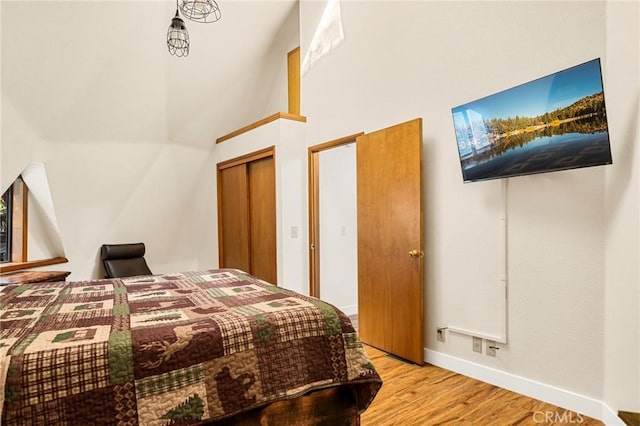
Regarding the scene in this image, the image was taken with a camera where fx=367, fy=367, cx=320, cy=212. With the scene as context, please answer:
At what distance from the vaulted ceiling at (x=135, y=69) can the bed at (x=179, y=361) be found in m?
2.04

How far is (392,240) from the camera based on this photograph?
9.80 feet

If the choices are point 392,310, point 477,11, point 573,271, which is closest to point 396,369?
point 392,310

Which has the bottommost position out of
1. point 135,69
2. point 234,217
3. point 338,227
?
point 338,227

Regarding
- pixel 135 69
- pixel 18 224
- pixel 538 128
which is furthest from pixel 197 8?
pixel 18 224

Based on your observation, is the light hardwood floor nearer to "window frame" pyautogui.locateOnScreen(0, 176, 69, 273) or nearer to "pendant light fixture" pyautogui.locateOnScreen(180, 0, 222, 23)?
"pendant light fixture" pyautogui.locateOnScreen(180, 0, 222, 23)

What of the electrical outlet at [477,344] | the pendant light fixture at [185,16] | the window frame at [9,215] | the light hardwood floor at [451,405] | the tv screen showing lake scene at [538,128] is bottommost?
the light hardwood floor at [451,405]

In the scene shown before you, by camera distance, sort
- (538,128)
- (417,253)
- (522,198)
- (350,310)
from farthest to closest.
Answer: (350,310)
(417,253)
(522,198)
(538,128)

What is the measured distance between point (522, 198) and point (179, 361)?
2.15 meters

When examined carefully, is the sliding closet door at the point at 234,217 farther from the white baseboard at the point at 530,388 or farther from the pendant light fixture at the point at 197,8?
the white baseboard at the point at 530,388

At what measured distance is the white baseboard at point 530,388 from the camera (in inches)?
79.0

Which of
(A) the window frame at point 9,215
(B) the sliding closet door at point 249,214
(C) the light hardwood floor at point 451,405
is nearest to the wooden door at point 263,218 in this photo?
(B) the sliding closet door at point 249,214

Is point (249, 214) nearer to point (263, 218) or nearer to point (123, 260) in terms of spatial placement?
point (263, 218)

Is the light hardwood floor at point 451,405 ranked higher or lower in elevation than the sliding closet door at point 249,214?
lower

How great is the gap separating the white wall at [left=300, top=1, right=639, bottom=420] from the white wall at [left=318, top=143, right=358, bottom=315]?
0.98 m
